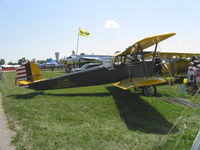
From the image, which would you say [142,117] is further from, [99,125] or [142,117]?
[99,125]

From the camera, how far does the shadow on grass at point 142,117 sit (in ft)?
15.4

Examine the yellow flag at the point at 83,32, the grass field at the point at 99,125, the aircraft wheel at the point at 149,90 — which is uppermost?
the yellow flag at the point at 83,32

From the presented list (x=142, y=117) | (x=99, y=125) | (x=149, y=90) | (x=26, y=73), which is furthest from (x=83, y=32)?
(x=99, y=125)

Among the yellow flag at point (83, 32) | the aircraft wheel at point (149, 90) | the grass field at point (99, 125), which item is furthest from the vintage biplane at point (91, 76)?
the yellow flag at point (83, 32)

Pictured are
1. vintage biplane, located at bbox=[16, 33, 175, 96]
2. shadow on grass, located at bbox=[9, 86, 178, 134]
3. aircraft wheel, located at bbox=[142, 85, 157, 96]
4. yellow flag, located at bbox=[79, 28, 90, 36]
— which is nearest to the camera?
shadow on grass, located at bbox=[9, 86, 178, 134]

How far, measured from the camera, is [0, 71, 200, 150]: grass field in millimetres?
3771

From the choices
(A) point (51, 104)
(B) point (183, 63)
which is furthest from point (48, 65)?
(A) point (51, 104)

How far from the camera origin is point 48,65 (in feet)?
169

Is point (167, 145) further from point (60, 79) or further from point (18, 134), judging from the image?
point (60, 79)

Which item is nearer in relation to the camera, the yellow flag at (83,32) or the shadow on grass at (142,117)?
the shadow on grass at (142,117)

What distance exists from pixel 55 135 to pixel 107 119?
5.74 feet

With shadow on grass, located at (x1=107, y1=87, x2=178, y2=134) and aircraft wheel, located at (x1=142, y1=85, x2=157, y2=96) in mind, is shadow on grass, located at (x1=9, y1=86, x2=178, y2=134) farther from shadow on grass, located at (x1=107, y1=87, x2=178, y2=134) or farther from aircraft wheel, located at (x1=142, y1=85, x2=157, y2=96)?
aircraft wheel, located at (x1=142, y1=85, x2=157, y2=96)

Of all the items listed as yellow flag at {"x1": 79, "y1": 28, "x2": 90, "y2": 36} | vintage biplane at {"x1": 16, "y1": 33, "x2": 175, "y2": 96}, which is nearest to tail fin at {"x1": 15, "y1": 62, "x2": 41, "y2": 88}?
vintage biplane at {"x1": 16, "y1": 33, "x2": 175, "y2": 96}

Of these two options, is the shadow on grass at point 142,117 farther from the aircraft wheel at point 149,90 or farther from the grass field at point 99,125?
the aircraft wheel at point 149,90
